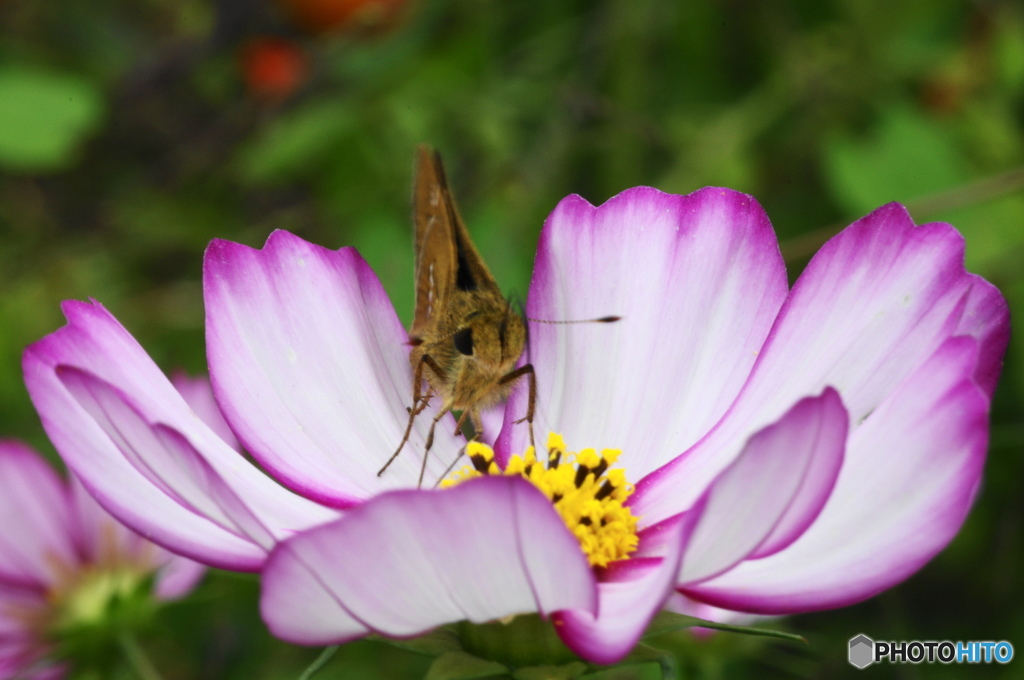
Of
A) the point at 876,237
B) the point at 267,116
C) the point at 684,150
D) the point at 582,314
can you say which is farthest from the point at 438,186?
the point at 267,116

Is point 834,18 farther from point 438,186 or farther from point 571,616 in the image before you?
point 571,616

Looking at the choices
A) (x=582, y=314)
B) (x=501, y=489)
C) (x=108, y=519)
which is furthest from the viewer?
(x=108, y=519)

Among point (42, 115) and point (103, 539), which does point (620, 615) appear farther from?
point (42, 115)

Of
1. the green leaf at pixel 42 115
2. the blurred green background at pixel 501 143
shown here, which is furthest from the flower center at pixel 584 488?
the green leaf at pixel 42 115

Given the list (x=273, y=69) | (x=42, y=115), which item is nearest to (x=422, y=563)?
(x=42, y=115)

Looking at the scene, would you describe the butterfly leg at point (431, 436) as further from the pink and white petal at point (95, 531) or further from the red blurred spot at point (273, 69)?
the red blurred spot at point (273, 69)

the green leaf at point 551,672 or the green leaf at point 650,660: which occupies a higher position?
the green leaf at point 650,660
